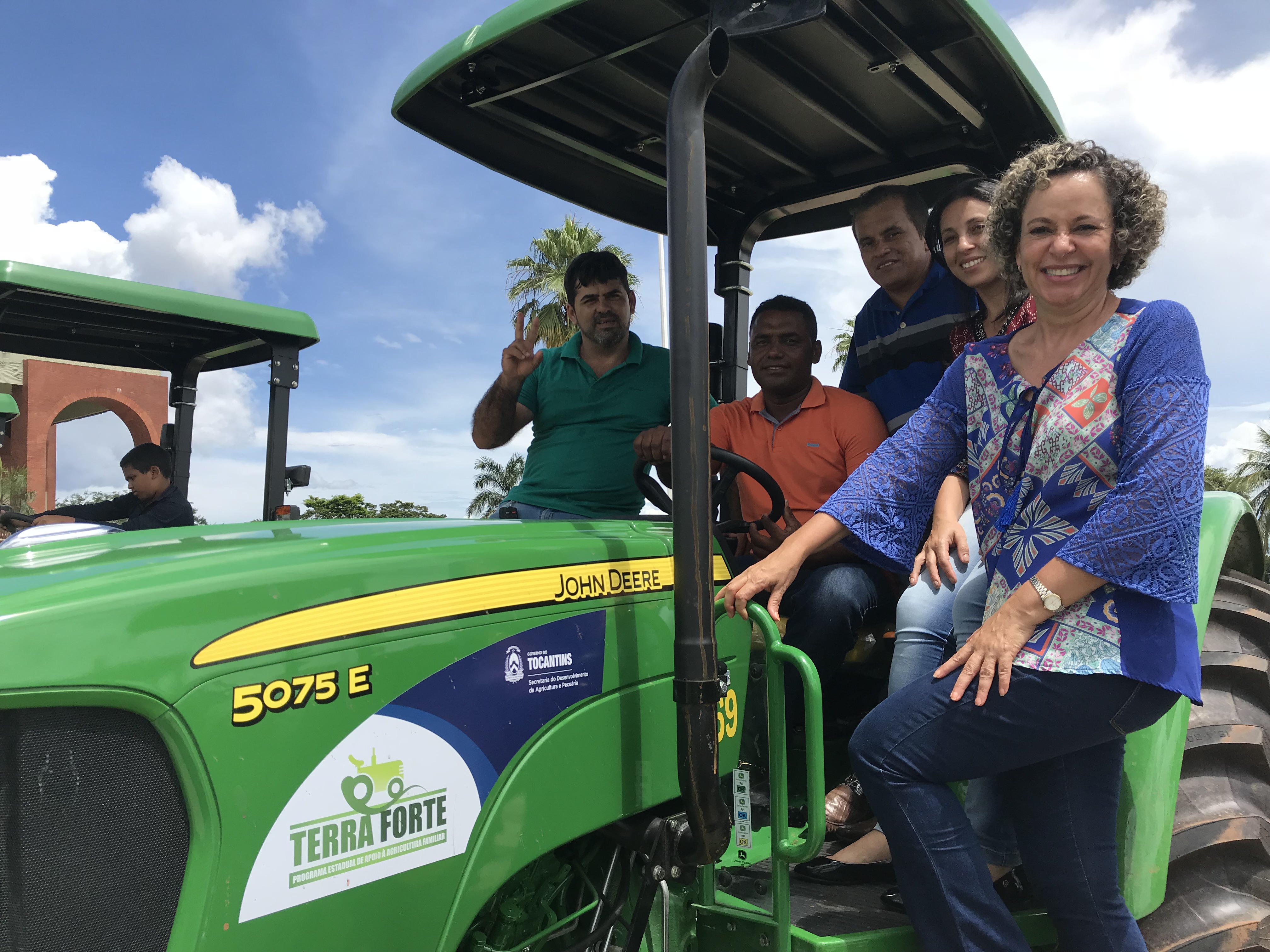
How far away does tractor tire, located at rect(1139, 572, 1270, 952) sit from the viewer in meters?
2.19

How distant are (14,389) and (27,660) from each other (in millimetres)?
29694

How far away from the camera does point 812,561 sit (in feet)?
8.25

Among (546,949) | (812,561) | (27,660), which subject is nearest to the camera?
(27,660)

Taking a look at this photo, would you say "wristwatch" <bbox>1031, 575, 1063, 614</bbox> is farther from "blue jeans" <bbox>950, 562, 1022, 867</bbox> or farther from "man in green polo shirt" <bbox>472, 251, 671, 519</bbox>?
"man in green polo shirt" <bbox>472, 251, 671, 519</bbox>

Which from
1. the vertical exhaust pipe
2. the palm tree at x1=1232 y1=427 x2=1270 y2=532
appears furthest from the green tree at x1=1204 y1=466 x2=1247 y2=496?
the vertical exhaust pipe

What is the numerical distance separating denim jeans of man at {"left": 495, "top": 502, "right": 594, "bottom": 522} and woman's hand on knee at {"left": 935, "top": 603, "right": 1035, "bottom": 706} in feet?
4.56

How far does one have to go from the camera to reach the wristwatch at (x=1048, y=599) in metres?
1.62

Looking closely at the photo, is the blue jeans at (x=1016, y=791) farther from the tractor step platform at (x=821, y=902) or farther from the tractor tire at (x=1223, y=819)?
the tractor tire at (x=1223, y=819)

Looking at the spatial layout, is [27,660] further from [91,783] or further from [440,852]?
[440,852]

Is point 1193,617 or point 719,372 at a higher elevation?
point 719,372

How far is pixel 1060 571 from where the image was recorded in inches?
63.6

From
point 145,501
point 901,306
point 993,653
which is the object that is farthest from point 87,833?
point 145,501

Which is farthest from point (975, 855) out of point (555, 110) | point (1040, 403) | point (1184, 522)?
point (555, 110)

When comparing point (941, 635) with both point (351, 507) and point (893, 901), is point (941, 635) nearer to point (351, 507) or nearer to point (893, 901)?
point (893, 901)
